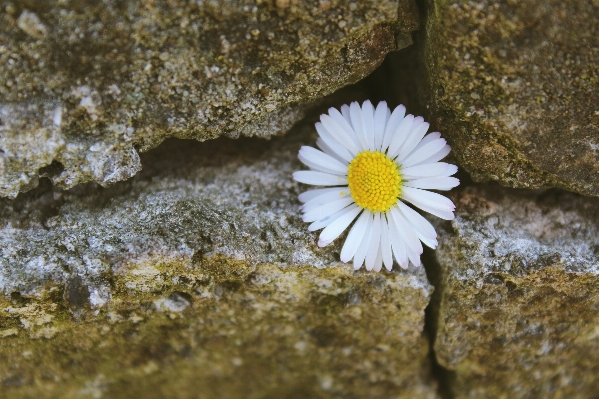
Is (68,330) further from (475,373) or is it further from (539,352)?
(539,352)

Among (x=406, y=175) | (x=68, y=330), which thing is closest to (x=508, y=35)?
(x=406, y=175)

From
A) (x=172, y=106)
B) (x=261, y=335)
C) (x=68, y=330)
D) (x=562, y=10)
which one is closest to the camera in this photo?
(x=562, y=10)

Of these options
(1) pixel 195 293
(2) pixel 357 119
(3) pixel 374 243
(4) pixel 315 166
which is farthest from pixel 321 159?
(1) pixel 195 293

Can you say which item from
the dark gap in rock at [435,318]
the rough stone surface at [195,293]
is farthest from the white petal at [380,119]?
the dark gap in rock at [435,318]

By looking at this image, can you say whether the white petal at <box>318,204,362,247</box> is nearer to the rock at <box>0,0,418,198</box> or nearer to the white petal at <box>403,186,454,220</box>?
the white petal at <box>403,186,454,220</box>

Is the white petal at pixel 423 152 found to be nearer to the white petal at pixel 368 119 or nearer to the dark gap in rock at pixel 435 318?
the white petal at pixel 368 119

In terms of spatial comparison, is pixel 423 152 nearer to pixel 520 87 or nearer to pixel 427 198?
pixel 427 198
